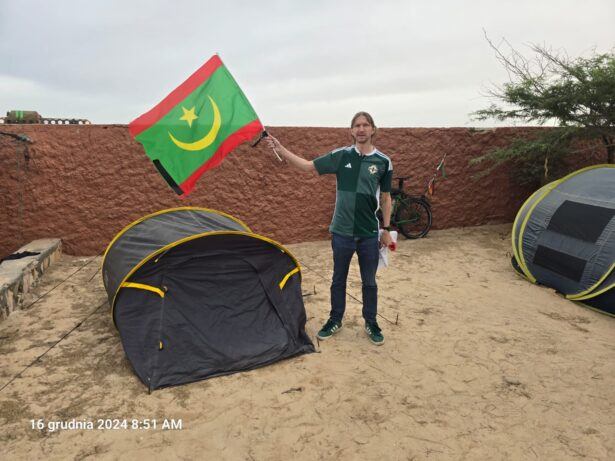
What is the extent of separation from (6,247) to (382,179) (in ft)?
17.4

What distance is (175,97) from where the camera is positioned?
332 centimetres

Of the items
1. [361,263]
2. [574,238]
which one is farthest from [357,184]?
[574,238]

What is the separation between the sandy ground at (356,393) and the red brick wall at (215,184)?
1803 mm

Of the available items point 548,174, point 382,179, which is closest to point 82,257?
point 382,179

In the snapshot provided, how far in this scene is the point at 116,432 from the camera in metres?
2.55

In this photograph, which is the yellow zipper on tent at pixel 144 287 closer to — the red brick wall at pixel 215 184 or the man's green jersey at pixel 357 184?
the man's green jersey at pixel 357 184

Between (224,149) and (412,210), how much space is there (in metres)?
4.99

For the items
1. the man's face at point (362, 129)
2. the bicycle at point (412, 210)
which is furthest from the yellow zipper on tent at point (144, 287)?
the bicycle at point (412, 210)

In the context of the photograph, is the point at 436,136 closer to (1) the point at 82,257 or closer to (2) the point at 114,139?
(2) the point at 114,139

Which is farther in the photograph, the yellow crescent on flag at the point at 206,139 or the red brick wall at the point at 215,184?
the red brick wall at the point at 215,184

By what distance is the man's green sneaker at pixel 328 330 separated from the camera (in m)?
3.76

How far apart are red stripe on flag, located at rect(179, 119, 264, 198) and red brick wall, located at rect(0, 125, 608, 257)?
122 inches

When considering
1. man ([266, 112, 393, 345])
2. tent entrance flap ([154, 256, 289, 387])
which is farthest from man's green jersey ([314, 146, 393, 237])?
tent entrance flap ([154, 256, 289, 387])

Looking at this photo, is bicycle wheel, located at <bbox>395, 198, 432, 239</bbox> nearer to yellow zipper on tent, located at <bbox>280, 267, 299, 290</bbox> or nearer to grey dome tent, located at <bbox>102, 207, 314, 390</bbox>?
yellow zipper on tent, located at <bbox>280, 267, 299, 290</bbox>
